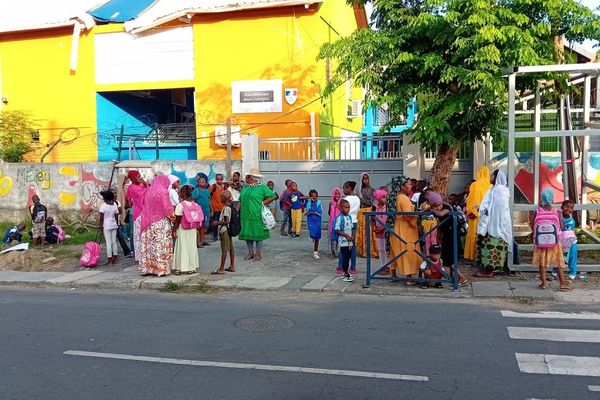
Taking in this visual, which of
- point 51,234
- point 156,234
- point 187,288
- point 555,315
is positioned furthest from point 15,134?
point 555,315

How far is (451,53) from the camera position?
10680 millimetres

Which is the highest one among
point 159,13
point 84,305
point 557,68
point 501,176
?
point 159,13

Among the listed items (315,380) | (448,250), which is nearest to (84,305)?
(315,380)

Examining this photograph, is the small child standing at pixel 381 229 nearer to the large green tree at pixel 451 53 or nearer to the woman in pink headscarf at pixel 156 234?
the large green tree at pixel 451 53

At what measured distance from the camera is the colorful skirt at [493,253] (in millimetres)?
9305

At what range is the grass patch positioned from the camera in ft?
30.5

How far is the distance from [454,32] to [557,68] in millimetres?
1914

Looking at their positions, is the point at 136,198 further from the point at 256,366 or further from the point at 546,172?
the point at 546,172

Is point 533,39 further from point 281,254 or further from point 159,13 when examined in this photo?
point 159,13

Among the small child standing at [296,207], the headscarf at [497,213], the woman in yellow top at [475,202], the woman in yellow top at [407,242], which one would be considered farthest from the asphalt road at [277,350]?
the small child standing at [296,207]

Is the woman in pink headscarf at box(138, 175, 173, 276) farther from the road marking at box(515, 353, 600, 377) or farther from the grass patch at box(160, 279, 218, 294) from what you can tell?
the road marking at box(515, 353, 600, 377)

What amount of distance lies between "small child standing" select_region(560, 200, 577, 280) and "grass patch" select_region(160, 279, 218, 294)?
5.63 metres

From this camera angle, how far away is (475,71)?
383 inches

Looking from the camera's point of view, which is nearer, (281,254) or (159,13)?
(281,254)
